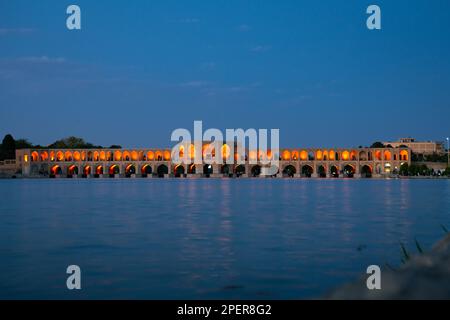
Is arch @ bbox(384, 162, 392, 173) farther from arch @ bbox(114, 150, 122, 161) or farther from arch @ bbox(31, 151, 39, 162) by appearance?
arch @ bbox(31, 151, 39, 162)

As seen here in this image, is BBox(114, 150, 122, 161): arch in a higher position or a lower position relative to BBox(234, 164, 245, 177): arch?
higher

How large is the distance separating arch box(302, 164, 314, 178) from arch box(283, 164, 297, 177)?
7.46 ft

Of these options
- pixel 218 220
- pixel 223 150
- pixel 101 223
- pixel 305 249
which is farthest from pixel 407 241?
pixel 223 150

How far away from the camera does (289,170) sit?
15425 cm

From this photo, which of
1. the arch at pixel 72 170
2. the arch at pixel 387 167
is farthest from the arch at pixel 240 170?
the arch at pixel 72 170

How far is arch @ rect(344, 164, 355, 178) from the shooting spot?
151m

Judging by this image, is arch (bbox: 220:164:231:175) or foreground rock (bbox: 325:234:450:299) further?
arch (bbox: 220:164:231:175)

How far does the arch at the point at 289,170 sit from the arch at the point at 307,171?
227 cm

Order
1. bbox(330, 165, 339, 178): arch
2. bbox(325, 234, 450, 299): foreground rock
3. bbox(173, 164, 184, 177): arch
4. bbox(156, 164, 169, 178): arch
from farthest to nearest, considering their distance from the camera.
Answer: bbox(156, 164, 169, 178): arch < bbox(330, 165, 339, 178): arch < bbox(173, 164, 184, 177): arch < bbox(325, 234, 450, 299): foreground rock

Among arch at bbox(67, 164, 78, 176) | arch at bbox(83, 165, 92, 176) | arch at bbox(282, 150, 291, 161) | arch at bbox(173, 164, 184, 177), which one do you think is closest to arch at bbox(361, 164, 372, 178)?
arch at bbox(282, 150, 291, 161)

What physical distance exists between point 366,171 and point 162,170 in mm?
51735

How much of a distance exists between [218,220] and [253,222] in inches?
74.9

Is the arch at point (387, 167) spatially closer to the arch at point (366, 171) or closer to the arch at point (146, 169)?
the arch at point (366, 171)
